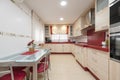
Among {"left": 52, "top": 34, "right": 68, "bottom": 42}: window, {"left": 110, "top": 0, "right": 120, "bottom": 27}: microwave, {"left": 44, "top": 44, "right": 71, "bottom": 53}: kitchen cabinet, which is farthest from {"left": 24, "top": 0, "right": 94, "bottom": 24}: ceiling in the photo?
{"left": 52, "top": 34, "right": 68, "bottom": 42}: window

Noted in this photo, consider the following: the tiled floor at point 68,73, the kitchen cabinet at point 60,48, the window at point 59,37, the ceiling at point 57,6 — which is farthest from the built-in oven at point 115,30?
the window at point 59,37

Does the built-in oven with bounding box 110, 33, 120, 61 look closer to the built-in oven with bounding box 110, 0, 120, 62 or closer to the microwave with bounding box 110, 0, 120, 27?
the built-in oven with bounding box 110, 0, 120, 62

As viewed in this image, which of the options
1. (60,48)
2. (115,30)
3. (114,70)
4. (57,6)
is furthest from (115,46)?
(60,48)

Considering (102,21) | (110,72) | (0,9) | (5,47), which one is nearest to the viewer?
(110,72)

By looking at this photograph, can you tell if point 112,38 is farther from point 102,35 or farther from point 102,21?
point 102,35

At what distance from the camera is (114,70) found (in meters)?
1.86

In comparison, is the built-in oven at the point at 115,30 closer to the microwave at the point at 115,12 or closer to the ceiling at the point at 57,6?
the microwave at the point at 115,12

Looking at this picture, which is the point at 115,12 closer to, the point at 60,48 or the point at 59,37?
the point at 60,48

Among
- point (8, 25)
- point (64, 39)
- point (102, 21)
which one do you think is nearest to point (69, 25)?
point (64, 39)

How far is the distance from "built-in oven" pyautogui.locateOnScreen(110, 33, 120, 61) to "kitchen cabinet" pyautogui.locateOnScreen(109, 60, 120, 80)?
0.10m

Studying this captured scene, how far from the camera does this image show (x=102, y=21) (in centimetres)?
275

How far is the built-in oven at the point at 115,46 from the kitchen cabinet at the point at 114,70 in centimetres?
10

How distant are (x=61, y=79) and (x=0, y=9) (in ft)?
7.37

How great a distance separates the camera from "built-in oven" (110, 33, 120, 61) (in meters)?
1.71
